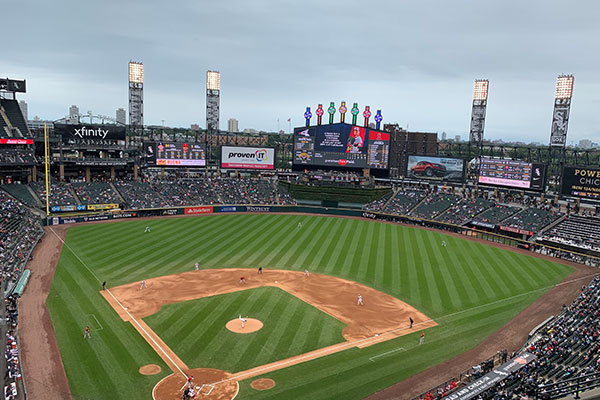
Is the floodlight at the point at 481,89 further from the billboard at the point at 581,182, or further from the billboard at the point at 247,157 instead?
the billboard at the point at 247,157

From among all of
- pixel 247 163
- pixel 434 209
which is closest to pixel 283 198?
pixel 247 163

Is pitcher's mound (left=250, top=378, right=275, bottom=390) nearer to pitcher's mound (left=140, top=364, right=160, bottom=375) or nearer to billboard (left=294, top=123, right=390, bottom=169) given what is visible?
pitcher's mound (left=140, top=364, right=160, bottom=375)

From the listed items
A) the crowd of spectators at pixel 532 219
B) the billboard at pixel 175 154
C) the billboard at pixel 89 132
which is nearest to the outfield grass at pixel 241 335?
the crowd of spectators at pixel 532 219

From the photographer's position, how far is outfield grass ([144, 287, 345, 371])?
2430 centimetres

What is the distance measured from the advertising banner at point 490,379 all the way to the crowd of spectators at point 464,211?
41315 millimetres

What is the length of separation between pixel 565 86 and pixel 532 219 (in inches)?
800

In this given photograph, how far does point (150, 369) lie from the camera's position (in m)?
22.8

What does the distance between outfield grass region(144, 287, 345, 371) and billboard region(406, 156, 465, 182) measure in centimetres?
4744

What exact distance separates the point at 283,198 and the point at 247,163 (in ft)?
32.8

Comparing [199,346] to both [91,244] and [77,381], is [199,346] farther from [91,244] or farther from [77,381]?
[91,244]

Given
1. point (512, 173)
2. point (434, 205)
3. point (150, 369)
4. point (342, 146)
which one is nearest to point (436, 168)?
point (434, 205)

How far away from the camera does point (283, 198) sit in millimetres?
75500

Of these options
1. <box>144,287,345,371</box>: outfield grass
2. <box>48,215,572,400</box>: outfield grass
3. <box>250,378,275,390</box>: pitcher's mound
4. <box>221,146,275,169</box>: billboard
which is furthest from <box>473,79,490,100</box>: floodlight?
<box>250,378,275,390</box>: pitcher's mound

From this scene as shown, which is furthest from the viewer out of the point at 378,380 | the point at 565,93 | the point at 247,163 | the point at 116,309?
the point at 247,163
